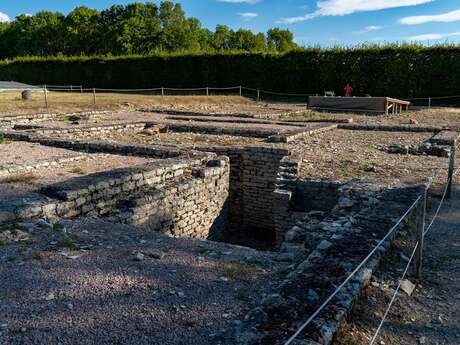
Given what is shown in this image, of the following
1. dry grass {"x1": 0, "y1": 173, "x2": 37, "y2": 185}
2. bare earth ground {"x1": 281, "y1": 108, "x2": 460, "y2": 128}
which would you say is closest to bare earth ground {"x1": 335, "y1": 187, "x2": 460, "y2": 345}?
dry grass {"x1": 0, "y1": 173, "x2": 37, "y2": 185}

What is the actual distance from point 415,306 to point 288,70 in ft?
90.0

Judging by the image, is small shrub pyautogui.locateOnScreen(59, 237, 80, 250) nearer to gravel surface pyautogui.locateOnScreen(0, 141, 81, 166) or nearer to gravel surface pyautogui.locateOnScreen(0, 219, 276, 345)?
gravel surface pyautogui.locateOnScreen(0, 219, 276, 345)

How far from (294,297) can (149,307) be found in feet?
→ 3.83

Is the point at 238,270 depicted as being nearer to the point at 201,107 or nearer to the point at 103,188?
the point at 103,188

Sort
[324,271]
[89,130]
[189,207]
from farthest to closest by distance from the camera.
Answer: [89,130], [189,207], [324,271]

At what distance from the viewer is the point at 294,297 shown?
346 centimetres

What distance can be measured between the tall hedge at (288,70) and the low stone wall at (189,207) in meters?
20.5

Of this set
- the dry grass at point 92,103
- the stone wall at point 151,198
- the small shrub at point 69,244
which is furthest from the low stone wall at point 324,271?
the dry grass at point 92,103

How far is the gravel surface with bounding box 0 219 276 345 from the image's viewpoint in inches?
129

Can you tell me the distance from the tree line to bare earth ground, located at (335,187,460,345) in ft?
143

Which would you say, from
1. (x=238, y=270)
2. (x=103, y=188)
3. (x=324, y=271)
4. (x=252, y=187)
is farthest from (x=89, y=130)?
(x=324, y=271)

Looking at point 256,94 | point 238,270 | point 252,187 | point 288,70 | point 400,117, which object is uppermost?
point 288,70

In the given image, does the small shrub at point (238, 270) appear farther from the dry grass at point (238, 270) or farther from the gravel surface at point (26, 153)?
the gravel surface at point (26, 153)

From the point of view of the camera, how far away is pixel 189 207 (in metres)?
8.48
